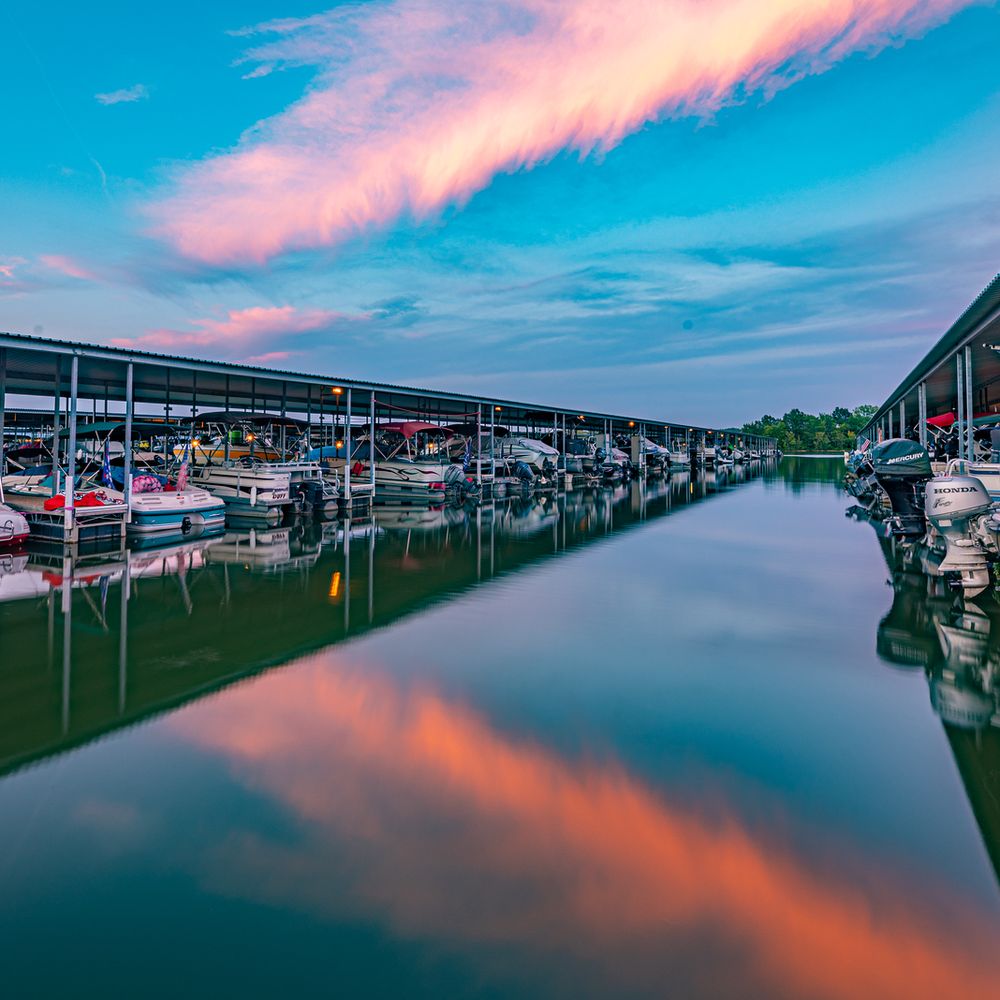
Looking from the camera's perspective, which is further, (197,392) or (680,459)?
(680,459)

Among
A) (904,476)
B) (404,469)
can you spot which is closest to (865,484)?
(904,476)

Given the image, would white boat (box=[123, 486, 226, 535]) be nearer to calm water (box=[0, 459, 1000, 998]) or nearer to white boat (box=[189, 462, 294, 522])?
white boat (box=[189, 462, 294, 522])

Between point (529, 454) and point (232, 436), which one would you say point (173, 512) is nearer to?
point (232, 436)

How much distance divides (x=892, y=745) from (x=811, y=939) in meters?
2.41

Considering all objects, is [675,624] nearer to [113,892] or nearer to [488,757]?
[488,757]

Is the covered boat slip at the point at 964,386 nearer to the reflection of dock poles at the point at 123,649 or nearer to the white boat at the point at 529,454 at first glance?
the reflection of dock poles at the point at 123,649

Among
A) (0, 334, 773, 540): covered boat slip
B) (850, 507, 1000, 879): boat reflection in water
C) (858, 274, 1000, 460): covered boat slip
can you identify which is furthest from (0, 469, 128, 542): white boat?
(858, 274, 1000, 460): covered boat slip

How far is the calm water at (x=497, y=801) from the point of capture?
2.78 metres

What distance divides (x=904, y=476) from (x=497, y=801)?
478 inches

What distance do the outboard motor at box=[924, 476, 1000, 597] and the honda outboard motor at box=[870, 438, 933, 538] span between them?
136 inches

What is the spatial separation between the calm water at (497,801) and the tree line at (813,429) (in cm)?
13643

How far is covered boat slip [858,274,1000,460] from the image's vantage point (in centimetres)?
1200

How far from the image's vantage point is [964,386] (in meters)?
15.0

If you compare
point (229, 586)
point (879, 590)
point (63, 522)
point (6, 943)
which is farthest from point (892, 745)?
point (63, 522)
